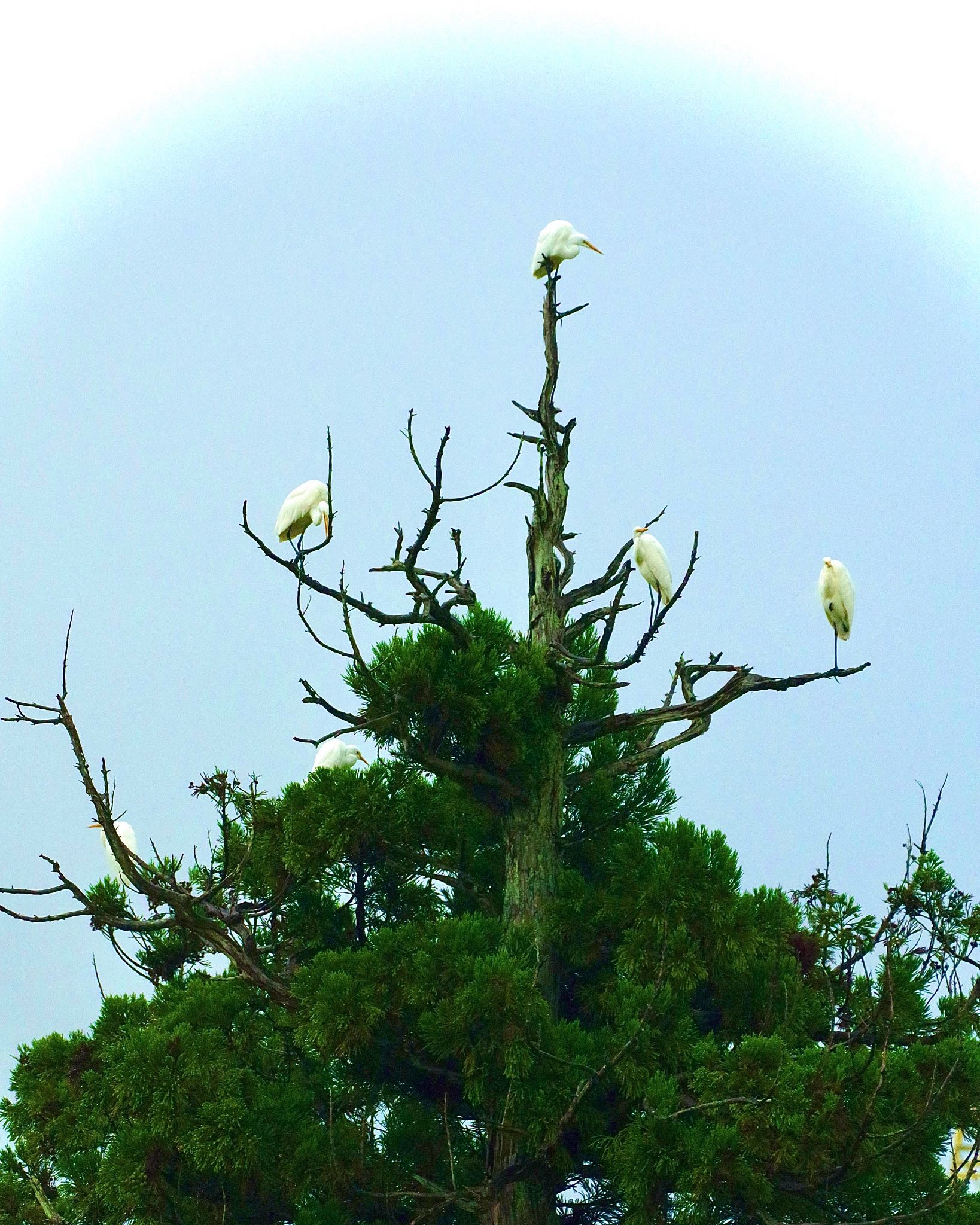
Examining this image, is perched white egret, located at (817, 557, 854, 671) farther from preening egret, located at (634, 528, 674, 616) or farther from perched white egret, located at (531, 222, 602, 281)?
perched white egret, located at (531, 222, 602, 281)

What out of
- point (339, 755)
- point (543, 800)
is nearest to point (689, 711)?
point (543, 800)

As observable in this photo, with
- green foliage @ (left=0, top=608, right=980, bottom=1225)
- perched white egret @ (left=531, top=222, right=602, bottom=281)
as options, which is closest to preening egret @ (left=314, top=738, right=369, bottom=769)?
green foliage @ (left=0, top=608, right=980, bottom=1225)

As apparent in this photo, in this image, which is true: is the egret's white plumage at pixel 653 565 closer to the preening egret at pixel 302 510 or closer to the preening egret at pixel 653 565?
the preening egret at pixel 653 565

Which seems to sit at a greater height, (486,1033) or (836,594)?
(836,594)

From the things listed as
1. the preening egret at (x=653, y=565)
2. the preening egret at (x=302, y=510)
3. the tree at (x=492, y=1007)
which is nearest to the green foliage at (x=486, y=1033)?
the tree at (x=492, y=1007)

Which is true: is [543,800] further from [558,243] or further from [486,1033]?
[558,243]

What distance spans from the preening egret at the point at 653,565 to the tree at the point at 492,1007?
255mm

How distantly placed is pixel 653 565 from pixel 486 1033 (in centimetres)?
279

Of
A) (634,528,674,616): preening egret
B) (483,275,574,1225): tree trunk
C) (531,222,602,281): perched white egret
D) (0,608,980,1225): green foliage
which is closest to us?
(0,608,980,1225): green foliage

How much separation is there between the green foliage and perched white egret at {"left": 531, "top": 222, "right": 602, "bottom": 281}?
128 inches

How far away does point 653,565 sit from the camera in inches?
270

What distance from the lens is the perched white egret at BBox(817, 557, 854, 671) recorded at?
7.12m

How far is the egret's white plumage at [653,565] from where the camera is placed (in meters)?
6.87

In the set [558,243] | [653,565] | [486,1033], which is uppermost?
[558,243]
